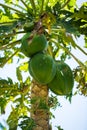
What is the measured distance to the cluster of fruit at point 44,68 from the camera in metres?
2.73

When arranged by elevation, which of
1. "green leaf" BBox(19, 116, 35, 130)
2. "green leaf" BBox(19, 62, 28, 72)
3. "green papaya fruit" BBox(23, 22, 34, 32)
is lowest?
"green leaf" BBox(19, 116, 35, 130)

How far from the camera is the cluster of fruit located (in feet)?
8.95

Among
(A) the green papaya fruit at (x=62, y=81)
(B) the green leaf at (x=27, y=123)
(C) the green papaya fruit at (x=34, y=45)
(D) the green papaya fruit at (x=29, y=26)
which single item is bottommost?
(B) the green leaf at (x=27, y=123)

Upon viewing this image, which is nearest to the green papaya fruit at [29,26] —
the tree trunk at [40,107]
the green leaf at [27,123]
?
the tree trunk at [40,107]

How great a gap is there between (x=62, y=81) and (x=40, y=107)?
0.27 m

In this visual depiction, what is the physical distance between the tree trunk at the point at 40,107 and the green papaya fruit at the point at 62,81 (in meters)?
0.15

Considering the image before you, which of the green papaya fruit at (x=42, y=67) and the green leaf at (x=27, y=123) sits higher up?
the green papaya fruit at (x=42, y=67)

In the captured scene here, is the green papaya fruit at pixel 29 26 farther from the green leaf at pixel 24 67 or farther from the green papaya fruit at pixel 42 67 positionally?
the green leaf at pixel 24 67

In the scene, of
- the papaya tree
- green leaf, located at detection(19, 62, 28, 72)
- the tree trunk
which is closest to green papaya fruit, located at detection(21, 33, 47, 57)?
the papaya tree

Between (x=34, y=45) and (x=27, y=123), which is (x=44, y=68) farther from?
(x=27, y=123)

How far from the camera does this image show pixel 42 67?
2.71 meters

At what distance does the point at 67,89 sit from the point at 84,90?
0.75 metres

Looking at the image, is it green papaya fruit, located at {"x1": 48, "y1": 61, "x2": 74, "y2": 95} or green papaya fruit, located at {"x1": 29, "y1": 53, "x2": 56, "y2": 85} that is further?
green papaya fruit, located at {"x1": 48, "y1": 61, "x2": 74, "y2": 95}

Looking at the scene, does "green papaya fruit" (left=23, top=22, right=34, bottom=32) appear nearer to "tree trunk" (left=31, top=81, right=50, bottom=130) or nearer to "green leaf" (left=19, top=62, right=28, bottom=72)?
"tree trunk" (left=31, top=81, right=50, bottom=130)
